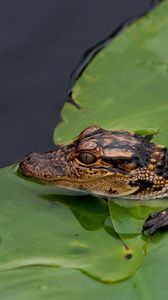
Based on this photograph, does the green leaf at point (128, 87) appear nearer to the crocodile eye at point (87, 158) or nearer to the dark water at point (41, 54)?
the crocodile eye at point (87, 158)

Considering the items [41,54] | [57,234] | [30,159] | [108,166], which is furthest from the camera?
[41,54]

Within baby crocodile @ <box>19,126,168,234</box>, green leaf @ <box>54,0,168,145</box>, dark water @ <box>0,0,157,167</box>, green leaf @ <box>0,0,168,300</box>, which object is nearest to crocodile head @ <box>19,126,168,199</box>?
baby crocodile @ <box>19,126,168,234</box>

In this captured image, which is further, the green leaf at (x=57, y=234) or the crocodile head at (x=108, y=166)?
the crocodile head at (x=108, y=166)

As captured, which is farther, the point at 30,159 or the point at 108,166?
the point at 30,159

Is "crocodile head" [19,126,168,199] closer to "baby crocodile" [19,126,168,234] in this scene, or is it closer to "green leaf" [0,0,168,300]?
"baby crocodile" [19,126,168,234]

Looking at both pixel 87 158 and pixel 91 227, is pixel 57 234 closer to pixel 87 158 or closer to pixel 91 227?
pixel 91 227

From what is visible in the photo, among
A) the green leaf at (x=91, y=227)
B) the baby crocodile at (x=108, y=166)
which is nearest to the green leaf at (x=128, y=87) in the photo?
the green leaf at (x=91, y=227)

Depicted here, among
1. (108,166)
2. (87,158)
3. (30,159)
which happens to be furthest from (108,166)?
(30,159)

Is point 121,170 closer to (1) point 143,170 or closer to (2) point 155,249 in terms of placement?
(1) point 143,170
